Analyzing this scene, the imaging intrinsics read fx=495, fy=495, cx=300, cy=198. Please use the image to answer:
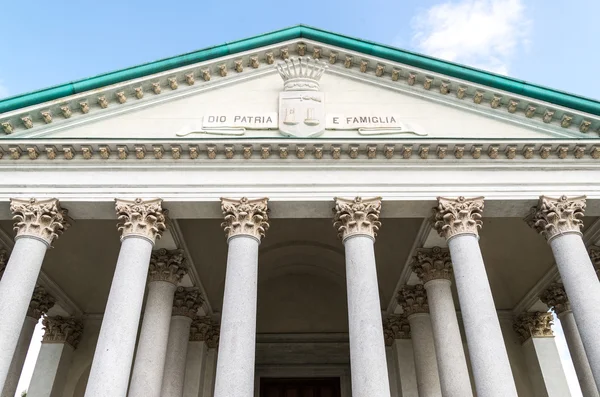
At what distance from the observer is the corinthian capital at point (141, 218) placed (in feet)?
39.4

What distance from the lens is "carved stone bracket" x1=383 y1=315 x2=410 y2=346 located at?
16.6 metres

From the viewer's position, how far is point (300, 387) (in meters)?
18.1

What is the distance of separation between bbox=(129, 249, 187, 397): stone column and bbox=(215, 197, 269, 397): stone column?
2.85 metres

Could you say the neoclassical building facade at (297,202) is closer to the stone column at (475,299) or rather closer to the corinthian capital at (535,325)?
the stone column at (475,299)

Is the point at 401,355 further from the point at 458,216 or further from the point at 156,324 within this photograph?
the point at 156,324

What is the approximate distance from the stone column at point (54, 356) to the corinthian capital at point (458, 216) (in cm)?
1351

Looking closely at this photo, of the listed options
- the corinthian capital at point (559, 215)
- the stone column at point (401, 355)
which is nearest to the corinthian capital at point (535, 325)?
the stone column at point (401, 355)

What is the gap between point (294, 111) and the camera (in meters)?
13.8

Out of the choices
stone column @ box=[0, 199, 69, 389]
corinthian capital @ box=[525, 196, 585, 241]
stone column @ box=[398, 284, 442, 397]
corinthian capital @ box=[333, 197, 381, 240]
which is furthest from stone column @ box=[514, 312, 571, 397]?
stone column @ box=[0, 199, 69, 389]

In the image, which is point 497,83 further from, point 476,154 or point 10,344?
point 10,344

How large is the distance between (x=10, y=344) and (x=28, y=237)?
2.55 meters

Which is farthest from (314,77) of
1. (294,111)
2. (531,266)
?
(531,266)

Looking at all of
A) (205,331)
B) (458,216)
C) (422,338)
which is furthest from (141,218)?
(422,338)

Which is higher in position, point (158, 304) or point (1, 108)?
point (1, 108)
